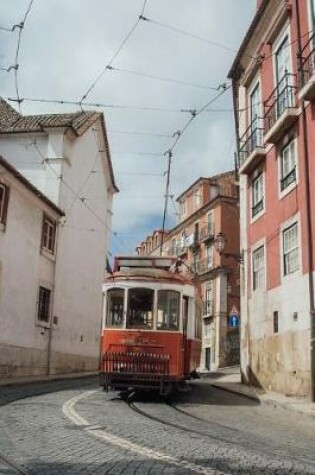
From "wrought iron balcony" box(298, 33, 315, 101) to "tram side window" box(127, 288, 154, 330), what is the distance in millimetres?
6357

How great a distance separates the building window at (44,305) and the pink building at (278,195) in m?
8.40

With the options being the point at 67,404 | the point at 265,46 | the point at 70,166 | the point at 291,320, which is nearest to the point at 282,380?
the point at 291,320

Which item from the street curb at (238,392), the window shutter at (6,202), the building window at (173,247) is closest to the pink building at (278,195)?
the street curb at (238,392)

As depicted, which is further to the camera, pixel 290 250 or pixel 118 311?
pixel 290 250

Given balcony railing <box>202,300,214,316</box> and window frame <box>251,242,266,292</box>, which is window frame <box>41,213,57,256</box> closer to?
window frame <box>251,242,266,292</box>

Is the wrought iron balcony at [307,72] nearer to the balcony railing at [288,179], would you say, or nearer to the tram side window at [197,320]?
the balcony railing at [288,179]

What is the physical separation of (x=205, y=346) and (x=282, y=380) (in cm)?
2979

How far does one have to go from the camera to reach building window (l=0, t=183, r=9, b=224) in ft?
65.9

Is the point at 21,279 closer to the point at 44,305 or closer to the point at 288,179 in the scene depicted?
the point at 44,305

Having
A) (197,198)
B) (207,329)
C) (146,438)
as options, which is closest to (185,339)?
(146,438)

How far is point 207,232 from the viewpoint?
47.6 metres

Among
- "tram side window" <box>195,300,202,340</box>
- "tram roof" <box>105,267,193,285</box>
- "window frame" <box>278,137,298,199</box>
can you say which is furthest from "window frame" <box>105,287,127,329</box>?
"window frame" <box>278,137,298,199</box>

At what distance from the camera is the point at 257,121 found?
64.9 feet

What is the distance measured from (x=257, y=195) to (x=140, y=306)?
7.84 meters
